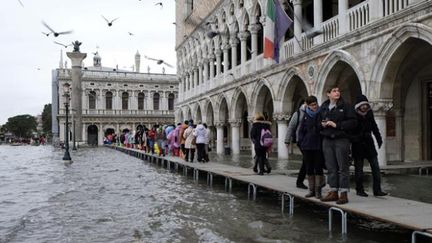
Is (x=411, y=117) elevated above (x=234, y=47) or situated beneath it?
situated beneath

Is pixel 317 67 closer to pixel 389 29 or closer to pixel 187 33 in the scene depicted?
pixel 389 29

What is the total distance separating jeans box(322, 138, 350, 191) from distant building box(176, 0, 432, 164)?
18.5 feet

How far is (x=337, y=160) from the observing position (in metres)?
8.14

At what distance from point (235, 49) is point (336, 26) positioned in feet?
39.7

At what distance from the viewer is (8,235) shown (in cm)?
785

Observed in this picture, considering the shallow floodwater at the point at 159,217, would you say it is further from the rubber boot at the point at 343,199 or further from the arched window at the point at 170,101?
the arched window at the point at 170,101

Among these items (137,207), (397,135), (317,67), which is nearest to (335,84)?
(317,67)

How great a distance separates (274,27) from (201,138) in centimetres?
648

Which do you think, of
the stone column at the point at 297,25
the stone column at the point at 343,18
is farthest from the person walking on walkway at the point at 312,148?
the stone column at the point at 297,25

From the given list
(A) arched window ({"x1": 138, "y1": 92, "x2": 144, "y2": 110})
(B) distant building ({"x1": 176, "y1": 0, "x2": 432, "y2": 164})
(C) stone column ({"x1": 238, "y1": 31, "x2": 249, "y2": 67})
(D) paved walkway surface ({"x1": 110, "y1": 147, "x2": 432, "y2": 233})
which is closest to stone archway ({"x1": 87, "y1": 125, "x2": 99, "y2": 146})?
(A) arched window ({"x1": 138, "y1": 92, "x2": 144, "y2": 110})

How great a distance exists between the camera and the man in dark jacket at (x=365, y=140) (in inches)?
339

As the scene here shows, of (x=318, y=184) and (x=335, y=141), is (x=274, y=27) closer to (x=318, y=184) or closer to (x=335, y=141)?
(x=318, y=184)

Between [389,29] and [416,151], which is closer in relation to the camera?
[389,29]

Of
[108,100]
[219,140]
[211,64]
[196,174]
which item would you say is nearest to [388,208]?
[196,174]
